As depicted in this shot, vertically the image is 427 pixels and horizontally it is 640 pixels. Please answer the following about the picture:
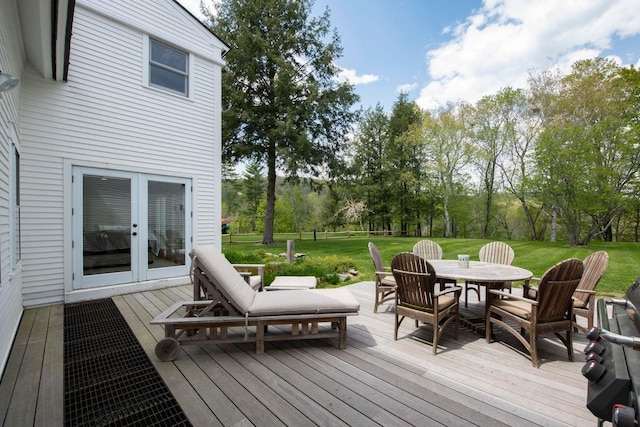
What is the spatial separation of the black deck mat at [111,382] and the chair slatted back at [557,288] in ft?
10.2

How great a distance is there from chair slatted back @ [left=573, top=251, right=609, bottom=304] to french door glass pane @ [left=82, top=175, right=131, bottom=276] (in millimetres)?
6833

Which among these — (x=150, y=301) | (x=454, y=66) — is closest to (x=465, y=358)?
(x=150, y=301)

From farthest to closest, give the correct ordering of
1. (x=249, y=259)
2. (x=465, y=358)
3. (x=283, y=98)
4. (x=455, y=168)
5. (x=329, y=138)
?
(x=455, y=168), (x=329, y=138), (x=283, y=98), (x=249, y=259), (x=465, y=358)

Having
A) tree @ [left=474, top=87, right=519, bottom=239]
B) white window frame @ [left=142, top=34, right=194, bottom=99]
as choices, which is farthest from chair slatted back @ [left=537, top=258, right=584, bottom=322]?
tree @ [left=474, top=87, right=519, bottom=239]

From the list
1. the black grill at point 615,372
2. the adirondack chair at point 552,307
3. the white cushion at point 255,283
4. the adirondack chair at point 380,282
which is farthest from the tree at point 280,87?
the black grill at point 615,372

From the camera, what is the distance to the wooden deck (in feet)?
6.35

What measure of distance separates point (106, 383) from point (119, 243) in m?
3.53

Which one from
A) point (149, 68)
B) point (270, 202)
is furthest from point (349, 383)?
point (270, 202)

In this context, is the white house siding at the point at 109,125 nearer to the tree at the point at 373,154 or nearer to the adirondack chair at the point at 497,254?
the adirondack chair at the point at 497,254

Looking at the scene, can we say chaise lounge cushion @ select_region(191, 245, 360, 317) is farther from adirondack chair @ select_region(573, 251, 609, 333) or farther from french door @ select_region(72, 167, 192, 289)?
french door @ select_region(72, 167, 192, 289)

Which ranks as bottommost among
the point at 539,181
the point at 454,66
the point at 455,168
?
the point at 539,181

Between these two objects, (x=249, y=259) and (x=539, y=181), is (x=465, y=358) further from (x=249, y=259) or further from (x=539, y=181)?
(x=539, y=181)

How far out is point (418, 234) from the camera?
28.0 metres

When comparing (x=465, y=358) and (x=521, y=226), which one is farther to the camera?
(x=521, y=226)
